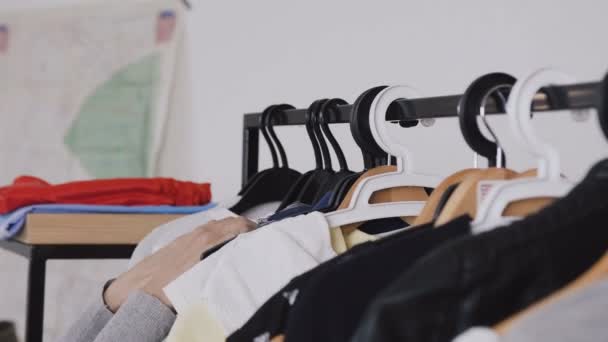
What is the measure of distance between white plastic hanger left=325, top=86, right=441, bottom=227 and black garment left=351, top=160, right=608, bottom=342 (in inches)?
11.6

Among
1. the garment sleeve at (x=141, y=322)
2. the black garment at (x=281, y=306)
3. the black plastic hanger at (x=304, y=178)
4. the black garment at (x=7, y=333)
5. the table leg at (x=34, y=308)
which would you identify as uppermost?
the black plastic hanger at (x=304, y=178)

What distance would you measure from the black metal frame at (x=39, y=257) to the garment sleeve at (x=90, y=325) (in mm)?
368

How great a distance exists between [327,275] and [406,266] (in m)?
0.06

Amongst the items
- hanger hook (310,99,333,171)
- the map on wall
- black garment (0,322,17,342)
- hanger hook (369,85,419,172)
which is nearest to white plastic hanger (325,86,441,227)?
hanger hook (369,85,419,172)

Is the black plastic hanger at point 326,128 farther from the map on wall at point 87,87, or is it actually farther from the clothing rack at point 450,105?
the map on wall at point 87,87

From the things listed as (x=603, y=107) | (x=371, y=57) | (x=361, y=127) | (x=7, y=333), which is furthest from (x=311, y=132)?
(x=7, y=333)

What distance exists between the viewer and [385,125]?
2.70 feet

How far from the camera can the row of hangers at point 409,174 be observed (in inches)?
23.2

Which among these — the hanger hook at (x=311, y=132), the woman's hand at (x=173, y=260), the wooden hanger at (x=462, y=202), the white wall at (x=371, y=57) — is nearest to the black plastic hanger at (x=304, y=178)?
the hanger hook at (x=311, y=132)

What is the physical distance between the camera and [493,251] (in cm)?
45

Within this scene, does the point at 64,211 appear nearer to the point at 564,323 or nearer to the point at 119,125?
the point at 564,323

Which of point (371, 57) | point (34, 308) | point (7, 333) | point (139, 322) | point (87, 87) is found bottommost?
point (7, 333)

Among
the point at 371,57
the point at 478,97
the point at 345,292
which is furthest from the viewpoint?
the point at 371,57

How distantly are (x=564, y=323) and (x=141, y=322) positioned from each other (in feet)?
1.59
